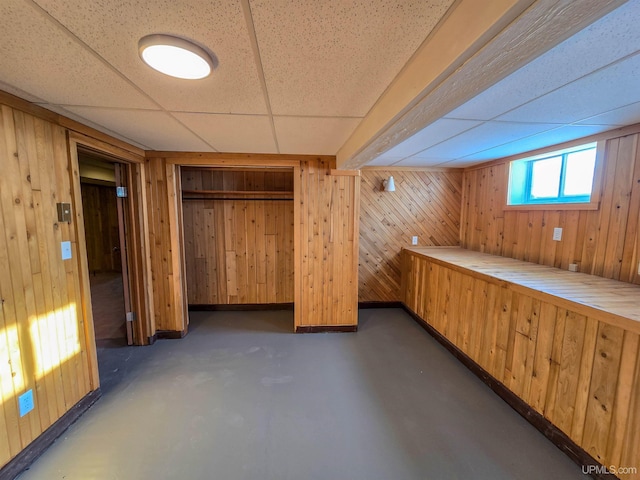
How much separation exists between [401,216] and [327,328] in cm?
207

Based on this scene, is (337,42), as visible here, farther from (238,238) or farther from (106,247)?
(106,247)

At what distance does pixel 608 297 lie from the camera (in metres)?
1.62

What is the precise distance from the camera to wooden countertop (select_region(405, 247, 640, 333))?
142 centimetres

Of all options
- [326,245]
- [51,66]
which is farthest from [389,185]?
[51,66]

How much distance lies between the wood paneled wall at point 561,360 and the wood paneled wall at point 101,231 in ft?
24.8

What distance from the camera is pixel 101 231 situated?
6.31 metres

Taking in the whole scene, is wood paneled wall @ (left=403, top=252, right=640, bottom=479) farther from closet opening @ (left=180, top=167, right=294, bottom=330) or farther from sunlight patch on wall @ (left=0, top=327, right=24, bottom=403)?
sunlight patch on wall @ (left=0, top=327, right=24, bottom=403)

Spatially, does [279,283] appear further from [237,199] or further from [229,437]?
[229,437]

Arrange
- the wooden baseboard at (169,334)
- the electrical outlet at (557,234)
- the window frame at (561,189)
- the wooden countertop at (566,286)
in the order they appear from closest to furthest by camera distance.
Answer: the wooden countertop at (566,286), the window frame at (561,189), the electrical outlet at (557,234), the wooden baseboard at (169,334)

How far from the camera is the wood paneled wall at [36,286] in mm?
1454

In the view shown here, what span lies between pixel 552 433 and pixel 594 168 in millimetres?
2148

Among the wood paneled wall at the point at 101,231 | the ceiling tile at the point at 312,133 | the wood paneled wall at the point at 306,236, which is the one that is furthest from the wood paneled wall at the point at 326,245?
the wood paneled wall at the point at 101,231

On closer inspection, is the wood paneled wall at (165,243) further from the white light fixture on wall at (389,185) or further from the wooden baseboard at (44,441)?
the white light fixture on wall at (389,185)

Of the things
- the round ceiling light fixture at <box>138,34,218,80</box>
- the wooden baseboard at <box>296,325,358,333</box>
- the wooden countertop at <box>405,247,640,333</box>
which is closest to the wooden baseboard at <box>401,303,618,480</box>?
the wooden countertop at <box>405,247,640,333</box>
